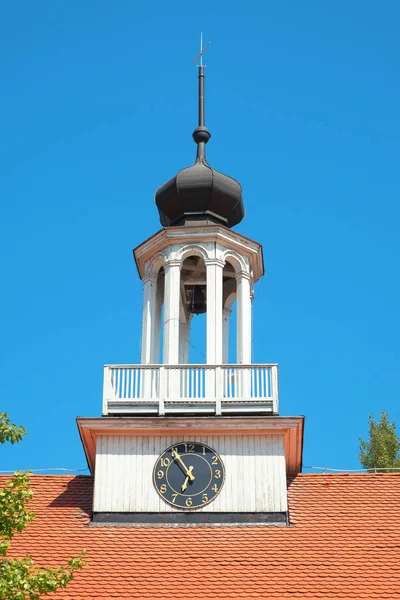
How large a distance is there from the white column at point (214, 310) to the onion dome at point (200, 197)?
1323 millimetres

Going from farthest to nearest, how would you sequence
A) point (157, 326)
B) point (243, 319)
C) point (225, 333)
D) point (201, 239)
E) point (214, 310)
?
1. point (225, 333)
2. point (157, 326)
3. point (201, 239)
4. point (243, 319)
5. point (214, 310)

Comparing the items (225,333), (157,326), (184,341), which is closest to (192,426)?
(157,326)

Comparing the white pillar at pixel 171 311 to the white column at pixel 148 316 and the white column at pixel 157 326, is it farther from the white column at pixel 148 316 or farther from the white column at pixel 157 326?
the white column at pixel 157 326

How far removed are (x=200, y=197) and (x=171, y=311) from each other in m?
3.16

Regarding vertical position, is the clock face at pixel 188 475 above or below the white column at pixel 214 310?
below

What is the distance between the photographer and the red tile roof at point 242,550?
2327 centimetres

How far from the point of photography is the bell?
100ft

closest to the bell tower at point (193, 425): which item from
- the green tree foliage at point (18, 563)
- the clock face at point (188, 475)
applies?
the clock face at point (188, 475)

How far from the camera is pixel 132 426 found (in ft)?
87.0

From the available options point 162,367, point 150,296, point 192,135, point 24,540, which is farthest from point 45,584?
point 192,135

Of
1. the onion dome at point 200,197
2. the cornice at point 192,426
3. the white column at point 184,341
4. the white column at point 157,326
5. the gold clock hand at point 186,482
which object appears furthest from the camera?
the onion dome at point 200,197

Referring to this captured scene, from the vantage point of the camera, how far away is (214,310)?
28438 mm

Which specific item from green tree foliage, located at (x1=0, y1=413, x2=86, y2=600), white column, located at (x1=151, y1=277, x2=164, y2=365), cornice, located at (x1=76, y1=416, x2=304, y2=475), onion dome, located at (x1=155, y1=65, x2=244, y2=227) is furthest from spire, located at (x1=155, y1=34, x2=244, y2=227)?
green tree foliage, located at (x1=0, y1=413, x2=86, y2=600)

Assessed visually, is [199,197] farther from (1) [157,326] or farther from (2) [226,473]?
(2) [226,473]
